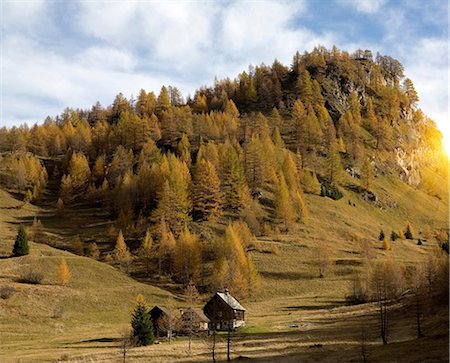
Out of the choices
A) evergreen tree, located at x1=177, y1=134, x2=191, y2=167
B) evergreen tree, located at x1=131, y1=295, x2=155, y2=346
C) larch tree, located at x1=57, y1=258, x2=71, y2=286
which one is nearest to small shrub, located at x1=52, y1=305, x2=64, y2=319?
larch tree, located at x1=57, y1=258, x2=71, y2=286

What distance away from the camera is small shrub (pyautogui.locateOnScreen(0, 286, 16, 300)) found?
76.4 metres

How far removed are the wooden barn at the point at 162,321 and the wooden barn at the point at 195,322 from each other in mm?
1606

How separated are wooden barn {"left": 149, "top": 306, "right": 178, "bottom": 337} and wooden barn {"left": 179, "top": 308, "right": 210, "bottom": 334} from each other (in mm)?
1606

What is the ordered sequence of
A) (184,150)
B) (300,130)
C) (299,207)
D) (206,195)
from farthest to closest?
(300,130)
(184,150)
(299,207)
(206,195)

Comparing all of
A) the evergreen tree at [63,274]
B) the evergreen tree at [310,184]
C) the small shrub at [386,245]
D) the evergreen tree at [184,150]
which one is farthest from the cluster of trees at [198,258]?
the evergreen tree at [310,184]

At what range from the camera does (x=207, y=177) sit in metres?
124

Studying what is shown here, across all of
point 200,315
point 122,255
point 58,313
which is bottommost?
point 200,315

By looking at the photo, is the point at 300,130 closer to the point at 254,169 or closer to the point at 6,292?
the point at 254,169

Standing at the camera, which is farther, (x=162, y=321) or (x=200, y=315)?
(x=200, y=315)

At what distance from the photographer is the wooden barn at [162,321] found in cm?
6421

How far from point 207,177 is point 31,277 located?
52.4 metres

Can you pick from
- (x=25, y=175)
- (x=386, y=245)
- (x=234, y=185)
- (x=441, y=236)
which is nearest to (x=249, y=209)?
(x=234, y=185)

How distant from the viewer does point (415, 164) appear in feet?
642

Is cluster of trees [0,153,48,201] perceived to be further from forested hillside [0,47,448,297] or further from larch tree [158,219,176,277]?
larch tree [158,219,176,277]
